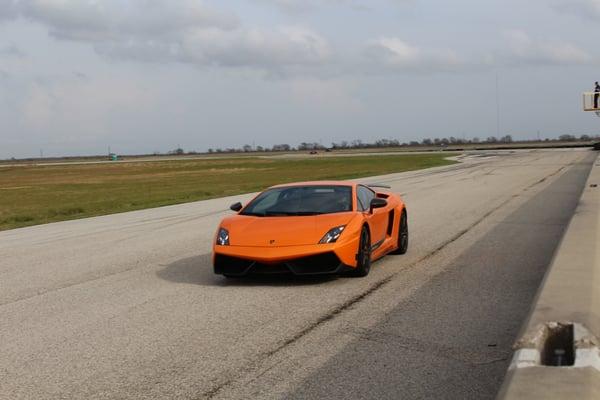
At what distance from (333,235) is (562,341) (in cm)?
379

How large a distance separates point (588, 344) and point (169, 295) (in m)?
4.70

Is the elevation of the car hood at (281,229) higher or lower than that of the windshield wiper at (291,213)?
lower

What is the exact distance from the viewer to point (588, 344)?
454cm

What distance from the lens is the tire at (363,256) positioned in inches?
340

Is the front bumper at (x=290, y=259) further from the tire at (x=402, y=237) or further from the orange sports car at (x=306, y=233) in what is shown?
the tire at (x=402, y=237)

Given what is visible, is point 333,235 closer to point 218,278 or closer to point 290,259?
point 290,259

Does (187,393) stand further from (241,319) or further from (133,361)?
(241,319)

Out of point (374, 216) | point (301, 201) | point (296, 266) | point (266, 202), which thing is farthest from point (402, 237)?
point (296, 266)

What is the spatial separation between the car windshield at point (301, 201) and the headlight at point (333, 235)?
0.63 meters

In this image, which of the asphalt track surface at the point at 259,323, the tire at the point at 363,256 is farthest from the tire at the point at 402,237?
the tire at the point at 363,256

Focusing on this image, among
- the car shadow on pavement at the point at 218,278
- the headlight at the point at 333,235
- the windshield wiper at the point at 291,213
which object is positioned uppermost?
the windshield wiper at the point at 291,213

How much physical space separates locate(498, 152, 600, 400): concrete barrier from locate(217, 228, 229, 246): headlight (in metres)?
3.65

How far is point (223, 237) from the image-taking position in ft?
28.5

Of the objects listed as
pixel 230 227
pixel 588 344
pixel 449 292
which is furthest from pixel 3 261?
pixel 588 344
